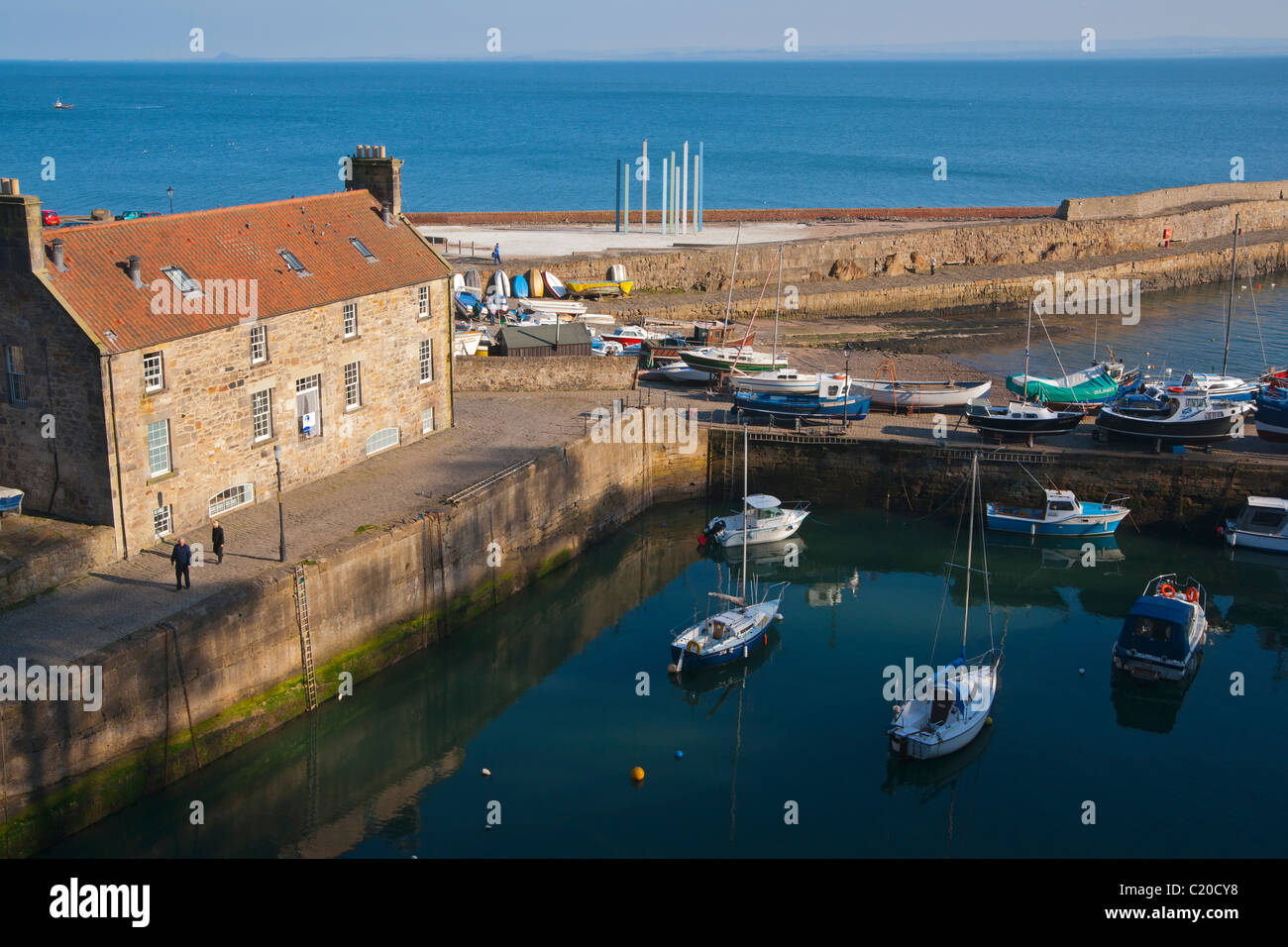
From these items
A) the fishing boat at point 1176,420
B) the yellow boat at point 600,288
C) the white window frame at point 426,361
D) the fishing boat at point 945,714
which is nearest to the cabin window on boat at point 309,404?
the white window frame at point 426,361

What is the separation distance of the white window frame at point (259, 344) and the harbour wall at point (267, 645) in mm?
4629

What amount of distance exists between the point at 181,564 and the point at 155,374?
4161 millimetres

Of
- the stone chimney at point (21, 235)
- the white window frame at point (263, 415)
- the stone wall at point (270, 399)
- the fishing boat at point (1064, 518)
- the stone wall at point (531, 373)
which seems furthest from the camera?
the stone wall at point (531, 373)

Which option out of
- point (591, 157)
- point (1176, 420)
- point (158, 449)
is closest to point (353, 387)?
point (158, 449)

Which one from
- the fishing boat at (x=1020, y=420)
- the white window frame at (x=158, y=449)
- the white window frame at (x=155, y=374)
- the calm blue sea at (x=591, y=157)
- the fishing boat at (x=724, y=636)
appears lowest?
the fishing boat at (x=724, y=636)

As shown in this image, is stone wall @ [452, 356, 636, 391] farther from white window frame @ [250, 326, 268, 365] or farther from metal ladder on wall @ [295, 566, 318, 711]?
metal ladder on wall @ [295, 566, 318, 711]

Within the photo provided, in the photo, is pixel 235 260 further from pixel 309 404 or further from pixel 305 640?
pixel 305 640

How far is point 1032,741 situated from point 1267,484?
1447 centimetres

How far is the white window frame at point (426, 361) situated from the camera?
34375 millimetres

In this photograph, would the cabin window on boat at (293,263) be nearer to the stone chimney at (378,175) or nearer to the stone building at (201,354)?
the stone building at (201,354)

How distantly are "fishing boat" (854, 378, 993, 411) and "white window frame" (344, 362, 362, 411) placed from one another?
16760 millimetres

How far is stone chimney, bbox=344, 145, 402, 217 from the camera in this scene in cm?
3503

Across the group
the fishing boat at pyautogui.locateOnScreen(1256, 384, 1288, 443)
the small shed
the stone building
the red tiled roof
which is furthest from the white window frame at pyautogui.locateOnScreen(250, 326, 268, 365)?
the fishing boat at pyautogui.locateOnScreen(1256, 384, 1288, 443)

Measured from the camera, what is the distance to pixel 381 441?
3331 cm
